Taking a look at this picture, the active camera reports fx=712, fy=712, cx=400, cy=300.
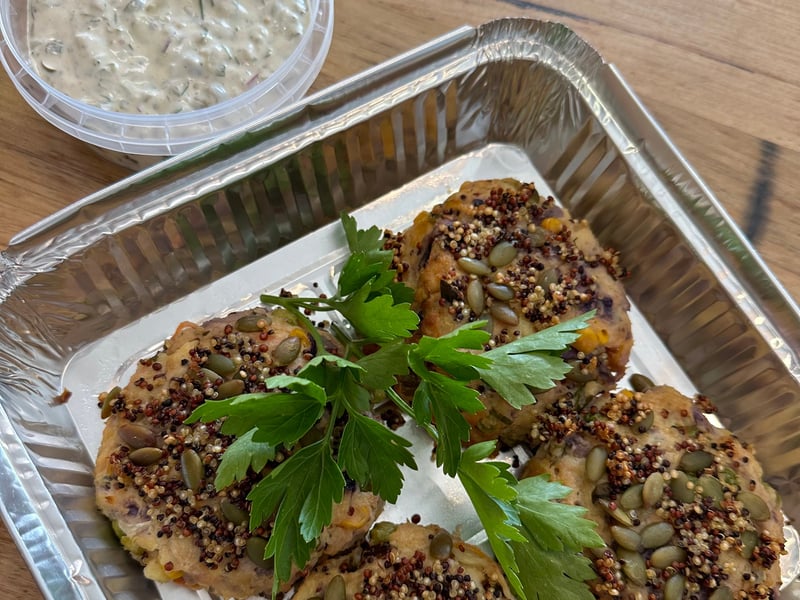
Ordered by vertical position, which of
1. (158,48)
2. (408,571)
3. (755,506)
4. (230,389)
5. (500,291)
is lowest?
(755,506)

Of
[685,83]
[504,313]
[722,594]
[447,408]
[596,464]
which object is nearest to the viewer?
[447,408]

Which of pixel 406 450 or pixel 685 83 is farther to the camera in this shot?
pixel 685 83

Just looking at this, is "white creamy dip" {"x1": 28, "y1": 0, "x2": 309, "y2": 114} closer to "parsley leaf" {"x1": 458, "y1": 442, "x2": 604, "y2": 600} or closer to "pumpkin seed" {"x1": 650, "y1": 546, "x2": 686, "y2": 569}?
"parsley leaf" {"x1": 458, "y1": 442, "x2": 604, "y2": 600}

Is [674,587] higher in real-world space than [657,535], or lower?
lower

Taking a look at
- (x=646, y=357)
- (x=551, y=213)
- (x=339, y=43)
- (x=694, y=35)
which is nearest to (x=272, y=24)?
(x=339, y=43)

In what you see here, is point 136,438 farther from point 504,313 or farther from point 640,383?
point 640,383

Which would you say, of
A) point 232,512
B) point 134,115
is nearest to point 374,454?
point 232,512

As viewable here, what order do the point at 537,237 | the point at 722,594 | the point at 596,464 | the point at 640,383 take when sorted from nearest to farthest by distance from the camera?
1. the point at 722,594
2. the point at 596,464
3. the point at 537,237
4. the point at 640,383
